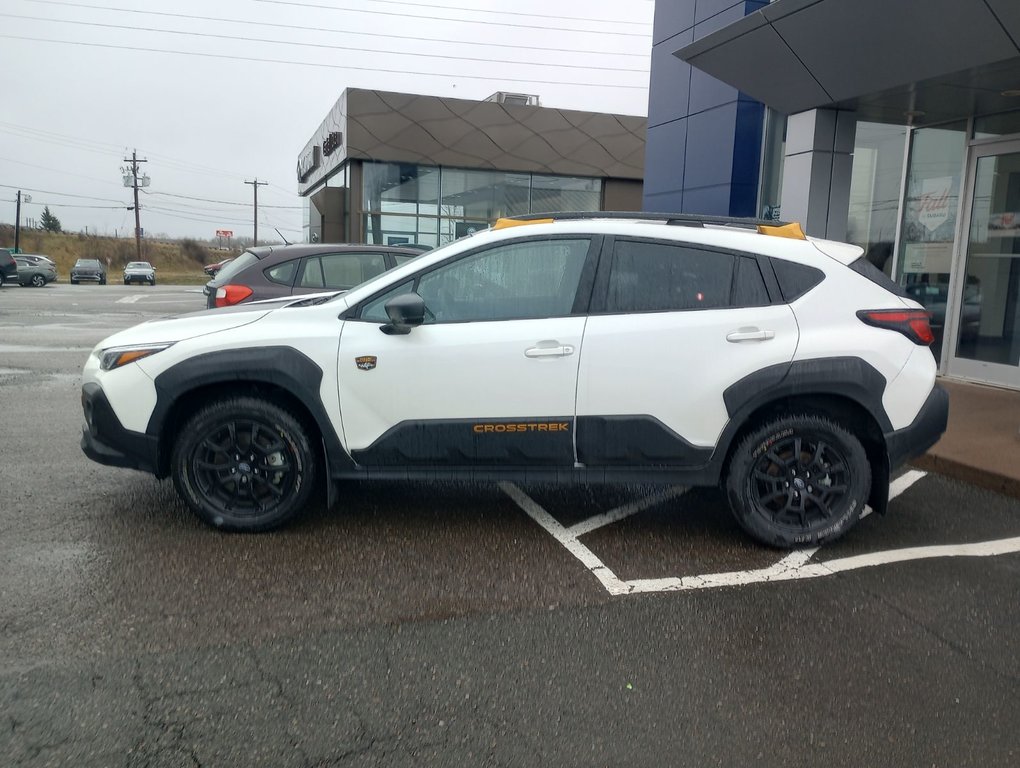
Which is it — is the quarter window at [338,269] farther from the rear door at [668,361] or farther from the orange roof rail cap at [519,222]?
the rear door at [668,361]

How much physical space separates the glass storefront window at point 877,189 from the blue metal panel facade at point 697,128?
2031 mm

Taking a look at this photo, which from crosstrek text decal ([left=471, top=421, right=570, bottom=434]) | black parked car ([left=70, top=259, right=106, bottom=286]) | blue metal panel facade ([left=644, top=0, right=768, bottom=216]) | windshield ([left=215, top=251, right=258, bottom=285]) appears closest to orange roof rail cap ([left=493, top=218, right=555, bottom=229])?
crosstrek text decal ([left=471, top=421, right=570, bottom=434])

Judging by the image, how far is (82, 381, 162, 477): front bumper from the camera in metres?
4.43

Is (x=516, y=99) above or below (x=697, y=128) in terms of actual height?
above

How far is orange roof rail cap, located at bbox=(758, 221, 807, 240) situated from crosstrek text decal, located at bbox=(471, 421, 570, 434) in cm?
157

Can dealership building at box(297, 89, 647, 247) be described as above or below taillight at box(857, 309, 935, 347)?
above

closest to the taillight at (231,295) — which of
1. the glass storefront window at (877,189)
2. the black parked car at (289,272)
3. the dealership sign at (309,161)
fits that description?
the black parked car at (289,272)

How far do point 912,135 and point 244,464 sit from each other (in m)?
9.24

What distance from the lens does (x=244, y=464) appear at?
4.44m

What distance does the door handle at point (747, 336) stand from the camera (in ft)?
14.3

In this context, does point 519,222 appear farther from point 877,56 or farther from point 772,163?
point 772,163

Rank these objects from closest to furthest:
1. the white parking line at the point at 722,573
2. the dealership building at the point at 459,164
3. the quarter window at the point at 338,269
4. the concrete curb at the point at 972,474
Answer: the white parking line at the point at 722,573, the concrete curb at the point at 972,474, the quarter window at the point at 338,269, the dealership building at the point at 459,164

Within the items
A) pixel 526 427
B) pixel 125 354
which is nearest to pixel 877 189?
pixel 526 427

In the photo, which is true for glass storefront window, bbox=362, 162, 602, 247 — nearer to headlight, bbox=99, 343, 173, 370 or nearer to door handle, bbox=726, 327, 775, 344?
headlight, bbox=99, 343, 173, 370
